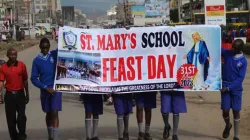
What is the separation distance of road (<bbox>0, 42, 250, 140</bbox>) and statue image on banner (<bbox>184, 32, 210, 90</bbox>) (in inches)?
42.7

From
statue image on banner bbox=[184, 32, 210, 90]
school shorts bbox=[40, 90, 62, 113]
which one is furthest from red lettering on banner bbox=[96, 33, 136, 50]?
school shorts bbox=[40, 90, 62, 113]

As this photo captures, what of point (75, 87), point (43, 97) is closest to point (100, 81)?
point (75, 87)

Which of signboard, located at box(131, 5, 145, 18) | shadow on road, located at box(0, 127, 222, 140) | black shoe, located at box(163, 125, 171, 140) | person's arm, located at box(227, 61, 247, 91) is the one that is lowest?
shadow on road, located at box(0, 127, 222, 140)

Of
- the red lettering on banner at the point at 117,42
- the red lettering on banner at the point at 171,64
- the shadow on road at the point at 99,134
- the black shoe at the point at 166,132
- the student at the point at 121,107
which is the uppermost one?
the red lettering on banner at the point at 117,42

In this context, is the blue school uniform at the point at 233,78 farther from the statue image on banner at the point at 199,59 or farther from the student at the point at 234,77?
the statue image on banner at the point at 199,59

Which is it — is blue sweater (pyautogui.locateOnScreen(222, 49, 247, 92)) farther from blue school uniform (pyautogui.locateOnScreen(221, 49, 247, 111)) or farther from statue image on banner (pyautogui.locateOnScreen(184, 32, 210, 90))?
statue image on banner (pyautogui.locateOnScreen(184, 32, 210, 90))

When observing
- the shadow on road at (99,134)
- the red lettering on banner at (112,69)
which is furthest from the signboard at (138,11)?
the red lettering on banner at (112,69)

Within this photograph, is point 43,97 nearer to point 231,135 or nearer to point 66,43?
point 66,43

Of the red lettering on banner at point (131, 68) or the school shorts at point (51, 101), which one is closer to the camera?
the school shorts at point (51, 101)

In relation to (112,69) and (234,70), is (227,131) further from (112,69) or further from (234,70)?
(112,69)

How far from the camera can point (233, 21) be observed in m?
47.2

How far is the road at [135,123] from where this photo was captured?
904cm

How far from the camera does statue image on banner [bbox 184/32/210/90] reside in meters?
8.19

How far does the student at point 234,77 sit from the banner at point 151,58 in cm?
14
